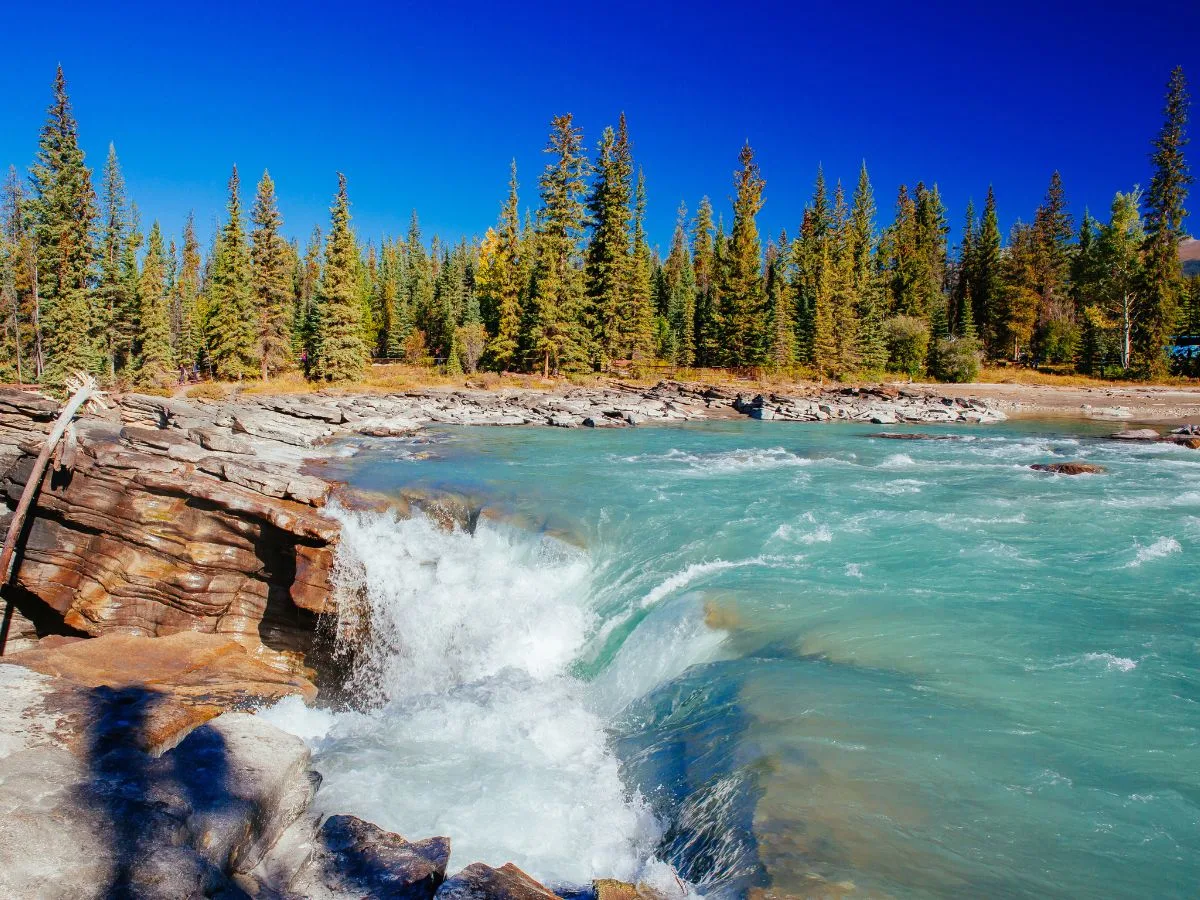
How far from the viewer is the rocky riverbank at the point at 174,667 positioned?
12.3 feet

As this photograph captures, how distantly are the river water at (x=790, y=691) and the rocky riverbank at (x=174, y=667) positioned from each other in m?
1.15

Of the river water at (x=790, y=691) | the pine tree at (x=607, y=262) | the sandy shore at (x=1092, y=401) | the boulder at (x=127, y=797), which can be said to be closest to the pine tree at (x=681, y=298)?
the pine tree at (x=607, y=262)

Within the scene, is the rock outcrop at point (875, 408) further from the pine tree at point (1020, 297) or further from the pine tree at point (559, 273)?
the pine tree at point (1020, 297)

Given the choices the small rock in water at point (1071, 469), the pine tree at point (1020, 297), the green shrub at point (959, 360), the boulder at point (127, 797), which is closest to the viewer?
the boulder at point (127, 797)

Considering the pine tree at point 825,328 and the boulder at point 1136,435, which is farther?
the pine tree at point 825,328

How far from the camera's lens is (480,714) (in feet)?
25.7

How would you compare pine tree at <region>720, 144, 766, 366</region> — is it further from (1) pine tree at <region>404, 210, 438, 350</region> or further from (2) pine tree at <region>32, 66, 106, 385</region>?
(2) pine tree at <region>32, 66, 106, 385</region>

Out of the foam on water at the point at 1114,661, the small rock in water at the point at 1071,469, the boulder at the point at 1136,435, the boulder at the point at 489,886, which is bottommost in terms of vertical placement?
the boulder at the point at 489,886

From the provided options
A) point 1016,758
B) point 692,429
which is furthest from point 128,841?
point 692,429

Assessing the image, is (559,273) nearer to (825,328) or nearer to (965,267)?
(825,328)

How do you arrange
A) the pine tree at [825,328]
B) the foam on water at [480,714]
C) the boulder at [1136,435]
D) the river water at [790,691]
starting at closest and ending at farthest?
1. the river water at [790,691]
2. the foam on water at [480,714]
3. the boulder at [1136,435]
4. the pine tree at [825,328]

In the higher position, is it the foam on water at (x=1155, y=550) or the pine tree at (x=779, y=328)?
the pine tree at (x=779, y=328)


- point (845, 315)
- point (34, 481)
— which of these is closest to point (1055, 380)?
point (845, 315)

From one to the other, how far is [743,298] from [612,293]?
11.5 m
